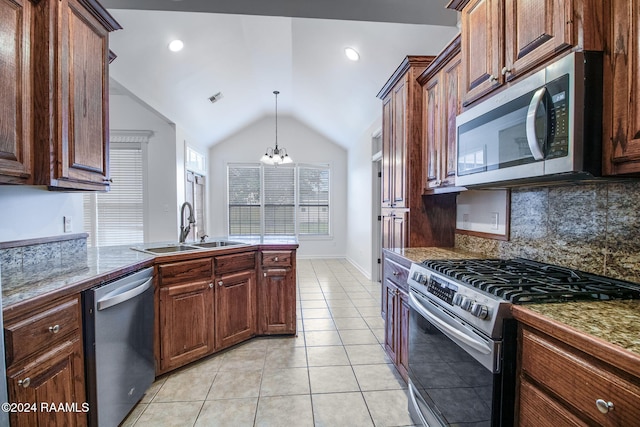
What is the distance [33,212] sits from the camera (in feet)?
6.49

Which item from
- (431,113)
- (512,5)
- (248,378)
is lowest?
(248,378)

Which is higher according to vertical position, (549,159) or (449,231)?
(549,159)

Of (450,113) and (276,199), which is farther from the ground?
(450,113)

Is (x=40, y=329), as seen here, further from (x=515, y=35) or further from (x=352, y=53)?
(x=352, y=53)

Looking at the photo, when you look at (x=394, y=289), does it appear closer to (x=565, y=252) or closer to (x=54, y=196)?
(x=565, y=252)

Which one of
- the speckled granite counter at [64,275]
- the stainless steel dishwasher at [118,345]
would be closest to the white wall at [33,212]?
the speckled granite counter at [64,275]

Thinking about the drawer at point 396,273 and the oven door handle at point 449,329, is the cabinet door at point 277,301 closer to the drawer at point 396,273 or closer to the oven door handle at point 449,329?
the drawer at point 396,273

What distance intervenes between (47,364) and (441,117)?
2.59m

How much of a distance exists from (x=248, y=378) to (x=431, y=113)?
2442mm

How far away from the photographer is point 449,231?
2613mm

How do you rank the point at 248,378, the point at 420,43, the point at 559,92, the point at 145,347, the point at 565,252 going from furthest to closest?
the point at 420,43 < the point at 248,378 < the point at 145,347 < the point at 565,252 < the point at 559,92

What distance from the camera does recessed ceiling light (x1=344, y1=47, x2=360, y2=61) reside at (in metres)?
3.55

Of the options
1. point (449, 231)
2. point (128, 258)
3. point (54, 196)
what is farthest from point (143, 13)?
point (449, 231)

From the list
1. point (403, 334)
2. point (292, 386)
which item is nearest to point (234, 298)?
point (292, 386)
